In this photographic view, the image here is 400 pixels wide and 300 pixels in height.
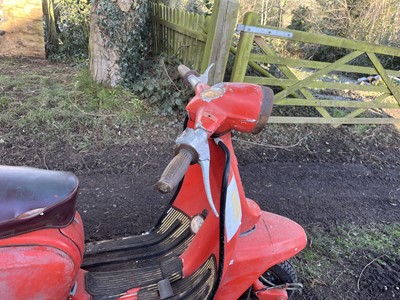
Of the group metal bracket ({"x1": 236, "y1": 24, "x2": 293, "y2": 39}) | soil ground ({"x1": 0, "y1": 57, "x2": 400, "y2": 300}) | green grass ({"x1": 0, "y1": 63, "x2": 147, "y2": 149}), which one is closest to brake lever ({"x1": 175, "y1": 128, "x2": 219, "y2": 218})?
soil ground ({"x1": 0, "y1": 57, "x2": 400, "y2": 300})

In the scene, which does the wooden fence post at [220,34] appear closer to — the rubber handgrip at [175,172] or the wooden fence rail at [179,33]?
the wooden fence rail at [179,33]

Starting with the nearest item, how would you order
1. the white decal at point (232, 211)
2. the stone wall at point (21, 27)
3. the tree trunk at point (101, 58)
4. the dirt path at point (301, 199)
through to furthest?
1. the white decal at point (232, 211)
2. the dirt path at point (301, 199)
3. the tree trunk at point (101, 58)
4. the stone wall at point (21, 27)

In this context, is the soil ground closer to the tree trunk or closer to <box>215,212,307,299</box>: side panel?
<box>215,212,307,299</box>: side panel

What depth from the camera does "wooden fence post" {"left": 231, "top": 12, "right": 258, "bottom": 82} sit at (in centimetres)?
411

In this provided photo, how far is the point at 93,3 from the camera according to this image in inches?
183

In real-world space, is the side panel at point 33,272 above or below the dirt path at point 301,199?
above

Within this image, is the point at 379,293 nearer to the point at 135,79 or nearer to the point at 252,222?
the point at 252,222

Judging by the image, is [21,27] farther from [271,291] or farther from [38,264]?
[271,291]

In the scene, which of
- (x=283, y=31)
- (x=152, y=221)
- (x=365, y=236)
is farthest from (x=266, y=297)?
(x=283, y=31)

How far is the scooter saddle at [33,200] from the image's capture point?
1350 mm

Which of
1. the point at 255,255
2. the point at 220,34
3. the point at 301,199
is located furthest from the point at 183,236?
the point at 220,34

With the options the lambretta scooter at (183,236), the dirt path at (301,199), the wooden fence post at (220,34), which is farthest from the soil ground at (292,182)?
the wooden fence post at (220,34)

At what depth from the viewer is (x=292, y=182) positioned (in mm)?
3834

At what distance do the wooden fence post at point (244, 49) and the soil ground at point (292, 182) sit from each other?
809 millimetres
